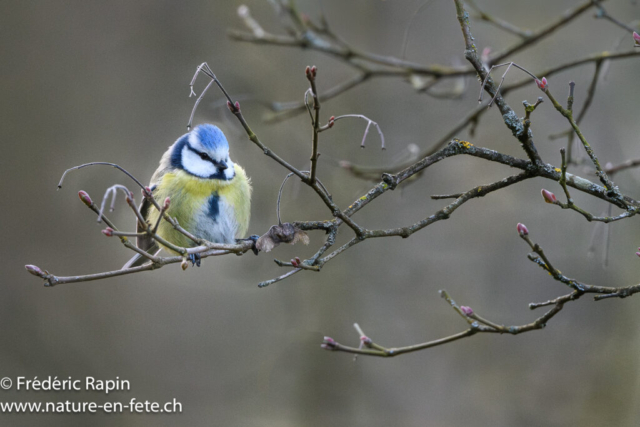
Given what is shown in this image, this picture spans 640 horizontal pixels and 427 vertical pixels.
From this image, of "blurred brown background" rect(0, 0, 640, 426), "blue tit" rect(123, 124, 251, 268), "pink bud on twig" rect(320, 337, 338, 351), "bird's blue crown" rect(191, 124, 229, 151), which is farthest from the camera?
"blurred brown background" rect(0, 0, 640, 426)

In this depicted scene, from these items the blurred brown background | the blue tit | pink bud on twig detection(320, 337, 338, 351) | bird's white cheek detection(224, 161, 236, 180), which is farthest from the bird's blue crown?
the blurred brown background

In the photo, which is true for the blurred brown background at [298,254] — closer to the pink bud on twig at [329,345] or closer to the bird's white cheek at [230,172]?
the bird's white cheek at [230,172]

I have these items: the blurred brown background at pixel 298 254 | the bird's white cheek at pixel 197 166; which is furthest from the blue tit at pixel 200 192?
the blurred brown background at pixel 298 254

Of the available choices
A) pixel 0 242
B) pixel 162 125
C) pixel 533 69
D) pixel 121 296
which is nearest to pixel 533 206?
pixel 533 69

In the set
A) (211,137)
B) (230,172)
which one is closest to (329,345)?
(211,137)

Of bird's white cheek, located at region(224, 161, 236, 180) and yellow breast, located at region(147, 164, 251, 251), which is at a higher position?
bird's white cheek, located at region(224, 161, 236, 180)

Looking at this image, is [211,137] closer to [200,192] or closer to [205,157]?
[205,157]

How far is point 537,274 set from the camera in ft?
15.9

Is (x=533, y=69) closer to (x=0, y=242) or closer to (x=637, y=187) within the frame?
(x=637, y=187)

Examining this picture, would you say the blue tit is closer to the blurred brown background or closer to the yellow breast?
the yellow breast

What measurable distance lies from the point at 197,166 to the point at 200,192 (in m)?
0.12

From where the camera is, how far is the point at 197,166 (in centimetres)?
267

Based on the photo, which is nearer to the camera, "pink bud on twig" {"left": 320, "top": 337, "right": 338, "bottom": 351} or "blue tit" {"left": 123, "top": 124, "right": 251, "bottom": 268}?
"pink bud on twig" {"left": 320, "top": 337, "right": 338, "bottom": 351}

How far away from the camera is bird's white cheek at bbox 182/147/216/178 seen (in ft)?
8.69
